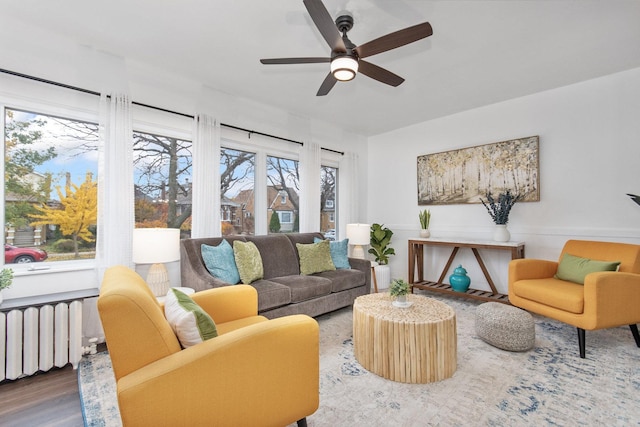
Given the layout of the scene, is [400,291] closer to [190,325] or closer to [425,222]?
[190,325]

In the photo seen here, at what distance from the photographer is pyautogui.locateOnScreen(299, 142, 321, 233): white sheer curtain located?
4492 millimetres

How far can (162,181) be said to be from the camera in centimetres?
333

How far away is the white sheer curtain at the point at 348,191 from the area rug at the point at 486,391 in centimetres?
271

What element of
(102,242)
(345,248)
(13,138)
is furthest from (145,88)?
(345,248)

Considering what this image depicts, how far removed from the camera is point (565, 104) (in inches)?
140

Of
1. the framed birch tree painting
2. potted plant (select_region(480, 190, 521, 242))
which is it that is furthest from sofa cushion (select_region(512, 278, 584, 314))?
the framed birch tree painting

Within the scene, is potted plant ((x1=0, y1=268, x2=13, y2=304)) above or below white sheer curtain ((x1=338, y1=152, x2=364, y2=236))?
below

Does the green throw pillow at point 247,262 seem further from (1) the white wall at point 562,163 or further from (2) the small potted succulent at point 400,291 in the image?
(1) the white wall at point 562,163

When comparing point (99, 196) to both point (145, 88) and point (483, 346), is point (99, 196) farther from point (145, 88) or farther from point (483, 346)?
point (483, 346)

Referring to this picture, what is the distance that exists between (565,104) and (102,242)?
17.3 ft

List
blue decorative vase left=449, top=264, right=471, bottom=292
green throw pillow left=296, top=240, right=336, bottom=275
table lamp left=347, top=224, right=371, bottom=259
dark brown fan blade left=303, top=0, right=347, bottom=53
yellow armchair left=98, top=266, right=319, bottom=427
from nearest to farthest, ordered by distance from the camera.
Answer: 1. yellow armchair left=98, top=266, right=319, bottom=427
2. dark brown fan blade left=303, top=0, right=347, bottom=53
3. green throw pillow left=296, top=240, right=336, bottom=275
4. blue decorative vase left=449, top=264, right=471, bottom=292
5. table lamp left=347, top=224, right=371, bottom=259

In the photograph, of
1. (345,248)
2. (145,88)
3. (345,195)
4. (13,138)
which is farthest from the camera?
(345,195)

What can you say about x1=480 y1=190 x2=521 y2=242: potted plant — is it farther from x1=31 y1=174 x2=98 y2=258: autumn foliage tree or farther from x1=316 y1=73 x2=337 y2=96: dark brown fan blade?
x1=31 y1=174 x2=98 y2=258: autumn foliage tree

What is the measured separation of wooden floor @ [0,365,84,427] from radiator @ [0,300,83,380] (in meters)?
0.07
